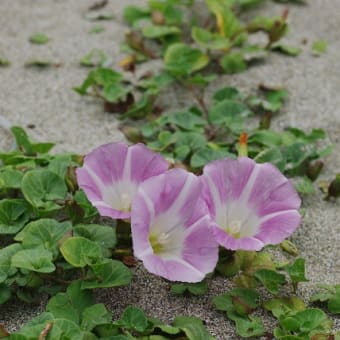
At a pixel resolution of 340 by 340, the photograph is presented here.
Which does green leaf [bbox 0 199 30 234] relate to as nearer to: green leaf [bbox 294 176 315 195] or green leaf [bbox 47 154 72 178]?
green leaf [bbox 47 154 72 178]

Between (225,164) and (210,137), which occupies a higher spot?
(225,164)

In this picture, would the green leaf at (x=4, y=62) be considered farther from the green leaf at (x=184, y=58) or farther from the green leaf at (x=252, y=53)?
the green leaf at (x=252, y=53)

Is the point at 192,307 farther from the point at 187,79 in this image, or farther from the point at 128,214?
the point at 187,79

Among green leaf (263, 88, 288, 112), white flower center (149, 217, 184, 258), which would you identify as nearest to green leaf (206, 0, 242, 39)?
green leaf (263, 88, 288, 112)

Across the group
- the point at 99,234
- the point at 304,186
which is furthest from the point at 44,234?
the point at 304,186

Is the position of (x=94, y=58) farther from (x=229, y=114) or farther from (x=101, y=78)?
(x=229, y=114)

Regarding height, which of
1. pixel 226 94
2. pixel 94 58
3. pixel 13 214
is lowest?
pixel 94 58

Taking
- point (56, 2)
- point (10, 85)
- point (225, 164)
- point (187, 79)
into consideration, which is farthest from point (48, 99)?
Result: point (225, 164)
